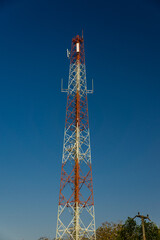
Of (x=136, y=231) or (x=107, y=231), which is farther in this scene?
(x=107, y=231)

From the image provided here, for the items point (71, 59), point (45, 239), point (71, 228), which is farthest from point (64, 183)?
point (45, 239)

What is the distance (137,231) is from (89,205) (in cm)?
668

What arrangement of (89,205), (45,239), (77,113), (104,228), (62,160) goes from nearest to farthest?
(89,205) < (62,160) < (77,113) < (104,228) < (45,239)

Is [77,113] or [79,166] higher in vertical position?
[77,113]

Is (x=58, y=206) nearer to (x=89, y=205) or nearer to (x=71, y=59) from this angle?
(x=89, y=205)

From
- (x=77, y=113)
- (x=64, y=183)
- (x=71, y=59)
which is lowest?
(x=64, y=183)

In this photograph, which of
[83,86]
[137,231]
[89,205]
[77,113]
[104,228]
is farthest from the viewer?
[104,228]

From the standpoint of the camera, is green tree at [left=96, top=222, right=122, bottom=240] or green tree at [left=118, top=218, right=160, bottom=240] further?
green tree at [left=96, top=222, right=122, bottom=240]

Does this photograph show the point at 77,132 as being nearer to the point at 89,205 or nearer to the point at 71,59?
the point at 89,205

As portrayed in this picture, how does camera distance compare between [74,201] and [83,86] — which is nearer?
[74,201]

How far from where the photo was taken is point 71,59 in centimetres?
4478

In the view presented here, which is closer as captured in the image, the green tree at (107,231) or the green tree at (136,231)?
the green tree at (136,231)

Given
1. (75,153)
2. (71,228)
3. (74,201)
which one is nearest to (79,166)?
(75,153)

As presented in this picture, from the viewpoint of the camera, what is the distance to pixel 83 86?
4262cm
